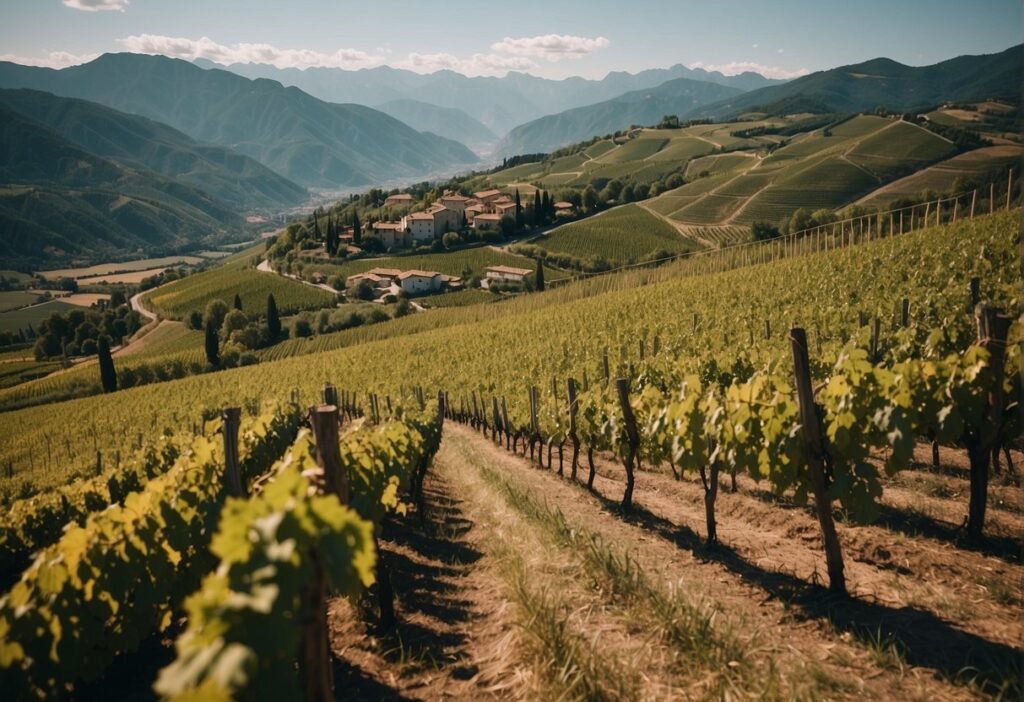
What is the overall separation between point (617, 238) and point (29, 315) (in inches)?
4904

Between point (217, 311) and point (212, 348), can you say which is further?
point (217, 311)

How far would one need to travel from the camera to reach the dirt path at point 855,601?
375cm

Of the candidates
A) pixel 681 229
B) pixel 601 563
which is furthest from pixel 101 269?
pixel 601 563

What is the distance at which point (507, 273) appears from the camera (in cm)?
7500

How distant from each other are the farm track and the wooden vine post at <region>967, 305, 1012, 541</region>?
389mm

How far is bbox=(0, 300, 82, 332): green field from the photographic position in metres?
109

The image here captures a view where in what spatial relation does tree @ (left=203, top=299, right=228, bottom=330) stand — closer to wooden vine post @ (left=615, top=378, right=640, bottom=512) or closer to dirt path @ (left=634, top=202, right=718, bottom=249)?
dirt path @ (left=634, top=202, right=718, bottom=249)

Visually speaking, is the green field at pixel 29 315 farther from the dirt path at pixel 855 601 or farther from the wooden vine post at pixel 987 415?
the wooden vine post at pixel 987 415

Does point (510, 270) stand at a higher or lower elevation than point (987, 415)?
higher

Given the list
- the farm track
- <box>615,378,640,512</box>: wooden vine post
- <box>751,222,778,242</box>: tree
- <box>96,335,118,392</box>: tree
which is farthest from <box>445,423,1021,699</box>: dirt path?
<box>751,222,778,242</box>: tree

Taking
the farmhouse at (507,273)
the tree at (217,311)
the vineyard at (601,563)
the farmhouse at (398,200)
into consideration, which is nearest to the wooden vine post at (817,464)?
the vineyard at (601,563)

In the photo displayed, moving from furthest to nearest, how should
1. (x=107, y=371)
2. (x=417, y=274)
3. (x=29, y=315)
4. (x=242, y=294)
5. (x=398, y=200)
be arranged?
1. (x=398, y=200)
2. (x=29, y=315)
3. (x=242, y=294)
4. (x=417, y=274)
5. (x=107, y=371)

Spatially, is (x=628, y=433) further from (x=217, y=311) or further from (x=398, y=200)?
(x=398, y=200)

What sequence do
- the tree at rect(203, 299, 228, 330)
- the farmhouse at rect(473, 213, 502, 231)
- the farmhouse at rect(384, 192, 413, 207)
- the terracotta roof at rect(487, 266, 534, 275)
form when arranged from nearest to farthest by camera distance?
the tree at rect(203, 299, 228, 330) < the terracotta roof at rect(487, 266, 534, 275) < the farmhouse at rect(473, 213, 502, 231) < the farmhouse at rect(384, 192, 413, 207)
